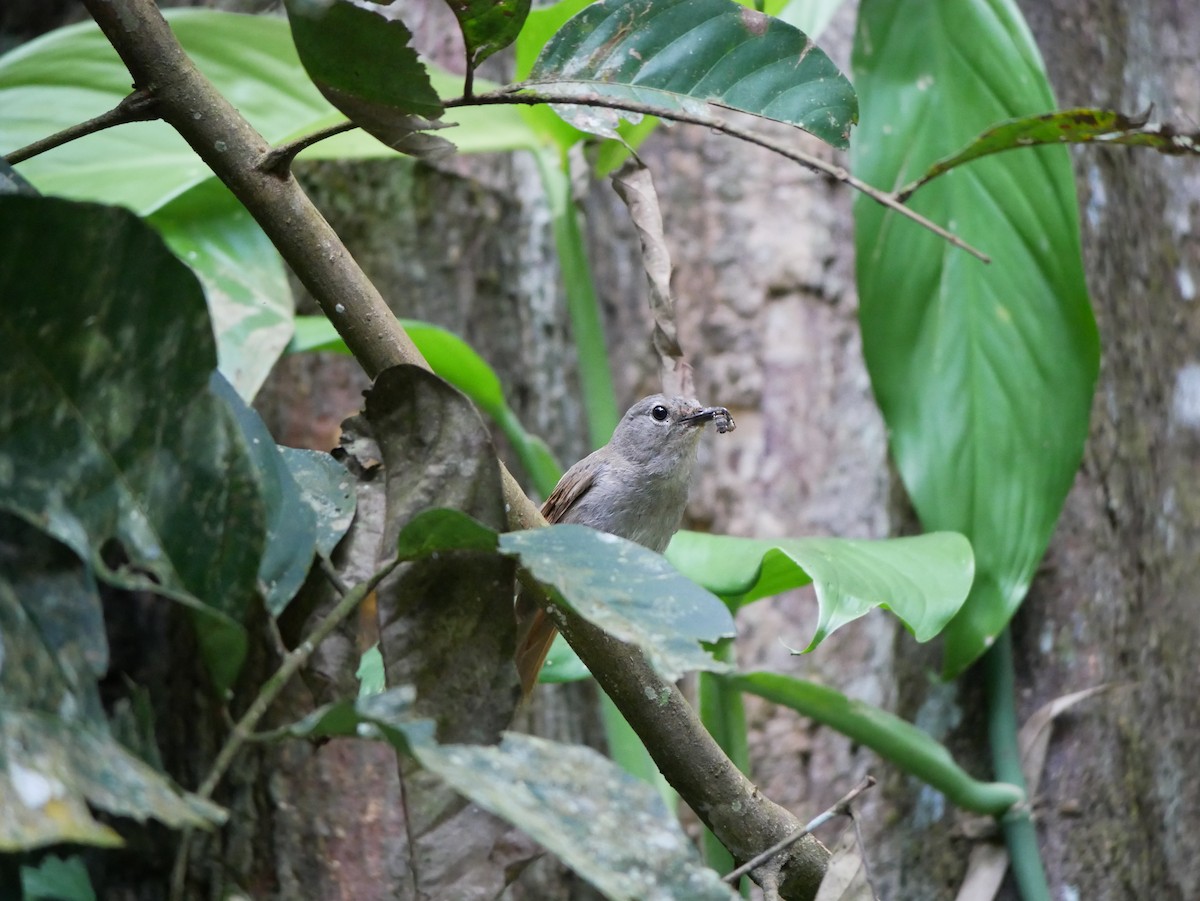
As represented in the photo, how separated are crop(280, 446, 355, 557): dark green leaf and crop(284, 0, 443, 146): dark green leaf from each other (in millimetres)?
360

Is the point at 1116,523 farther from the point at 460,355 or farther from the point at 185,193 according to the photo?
the point at 185,193

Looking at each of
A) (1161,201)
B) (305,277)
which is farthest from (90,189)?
(1161,201)

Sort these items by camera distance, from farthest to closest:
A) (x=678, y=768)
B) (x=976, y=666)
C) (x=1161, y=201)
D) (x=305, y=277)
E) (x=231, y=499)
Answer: (x=1161, y=201) → (x=976, y=666) → (x=678, y=768) → (x=305, y=277) → (x=231, y=499)

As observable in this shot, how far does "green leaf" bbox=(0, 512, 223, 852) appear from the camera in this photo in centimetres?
67

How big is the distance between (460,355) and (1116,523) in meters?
1.78

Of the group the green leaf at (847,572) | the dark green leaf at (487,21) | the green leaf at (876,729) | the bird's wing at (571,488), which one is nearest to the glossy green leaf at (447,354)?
the bird's wing at (571,488)

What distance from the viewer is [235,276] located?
262cm

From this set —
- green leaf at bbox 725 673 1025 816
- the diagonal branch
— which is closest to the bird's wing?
green leaf at bbox 725 673 1025 816

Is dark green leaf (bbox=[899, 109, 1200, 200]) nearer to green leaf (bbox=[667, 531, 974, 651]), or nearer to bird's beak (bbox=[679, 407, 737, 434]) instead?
green leaf (bbox=[667, 531, 974, 651])

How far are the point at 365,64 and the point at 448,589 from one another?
489mm

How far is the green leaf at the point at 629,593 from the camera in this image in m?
0.81

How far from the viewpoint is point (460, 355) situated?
2.41 metres

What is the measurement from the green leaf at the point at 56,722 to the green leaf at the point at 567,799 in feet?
0.36

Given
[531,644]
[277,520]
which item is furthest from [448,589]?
[531,644]
